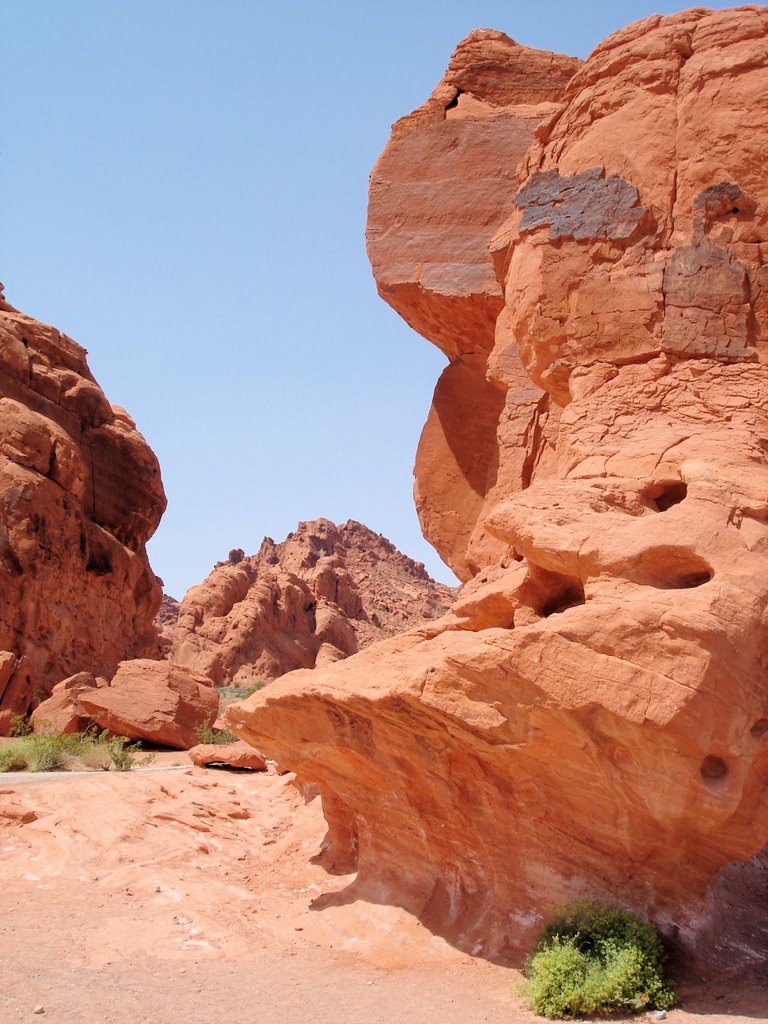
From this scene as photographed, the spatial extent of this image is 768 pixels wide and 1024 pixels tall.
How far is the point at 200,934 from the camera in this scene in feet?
24.3

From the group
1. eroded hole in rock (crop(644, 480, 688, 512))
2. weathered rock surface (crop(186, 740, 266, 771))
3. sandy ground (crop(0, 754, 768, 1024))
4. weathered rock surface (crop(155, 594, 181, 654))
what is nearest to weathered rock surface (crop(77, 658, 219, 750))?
weathered rock surface (crop(186, 740, 266, 771))

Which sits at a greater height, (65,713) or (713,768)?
(713,768)

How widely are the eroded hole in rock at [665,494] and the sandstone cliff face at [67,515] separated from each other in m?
19.5

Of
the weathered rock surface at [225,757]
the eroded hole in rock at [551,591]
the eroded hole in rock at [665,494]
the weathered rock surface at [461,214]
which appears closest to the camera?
the eroded hole in rock at [665,494]

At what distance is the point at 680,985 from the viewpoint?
19.1ft

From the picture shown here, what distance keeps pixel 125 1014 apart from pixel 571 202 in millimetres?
6932

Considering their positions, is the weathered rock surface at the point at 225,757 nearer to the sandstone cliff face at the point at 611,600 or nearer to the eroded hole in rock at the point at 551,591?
the sandstone cliff face at the point at 611,600

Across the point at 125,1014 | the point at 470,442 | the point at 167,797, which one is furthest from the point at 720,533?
the point at 167,797

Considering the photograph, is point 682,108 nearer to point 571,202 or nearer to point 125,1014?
point 571,202

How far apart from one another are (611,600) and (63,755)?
12.8 m

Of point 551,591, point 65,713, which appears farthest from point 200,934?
point 65,713

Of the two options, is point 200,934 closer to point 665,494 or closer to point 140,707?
point 665,494

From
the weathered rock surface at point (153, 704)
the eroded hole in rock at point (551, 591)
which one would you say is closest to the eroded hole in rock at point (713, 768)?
the eroded hole in rock at point (551, 591)

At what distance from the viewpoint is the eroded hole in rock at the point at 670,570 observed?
5863 mm
